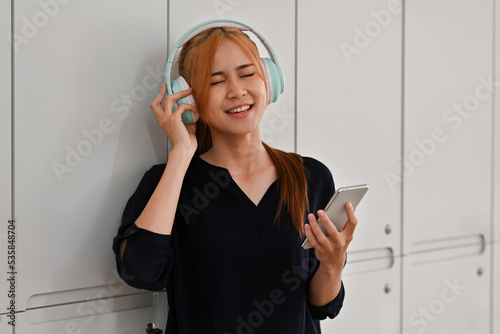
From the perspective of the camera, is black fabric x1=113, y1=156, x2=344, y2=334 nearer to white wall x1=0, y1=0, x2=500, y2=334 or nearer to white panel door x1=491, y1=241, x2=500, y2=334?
white wall x1=0, y1=0, x2=500, y2=334

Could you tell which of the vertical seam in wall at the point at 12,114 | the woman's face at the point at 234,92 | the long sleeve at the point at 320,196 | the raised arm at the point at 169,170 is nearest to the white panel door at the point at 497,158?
the long sleeve at the point at 320,196

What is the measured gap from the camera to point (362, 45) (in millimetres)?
1543

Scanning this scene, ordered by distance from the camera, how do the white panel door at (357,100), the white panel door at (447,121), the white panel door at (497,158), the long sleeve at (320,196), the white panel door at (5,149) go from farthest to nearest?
the white panel door at (497,158) < the white panel door at (447,121) < the white panel door at (357,100) < the long sleeve at (320,196) < the white panel door at (5,149)

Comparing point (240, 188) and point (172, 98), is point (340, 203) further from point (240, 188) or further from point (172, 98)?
point (172, 98)

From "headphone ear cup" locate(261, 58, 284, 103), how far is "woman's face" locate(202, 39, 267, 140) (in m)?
0.03

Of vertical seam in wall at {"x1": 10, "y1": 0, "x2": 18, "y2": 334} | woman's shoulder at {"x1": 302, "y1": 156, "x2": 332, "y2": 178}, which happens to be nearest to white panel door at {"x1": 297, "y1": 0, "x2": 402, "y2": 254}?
woman's shoulder at {"x1": 302, "y1": 156, "x2": 332, "y2": 178}

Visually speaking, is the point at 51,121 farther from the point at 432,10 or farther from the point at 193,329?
the point at 432,10

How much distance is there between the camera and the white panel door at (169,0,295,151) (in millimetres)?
1312

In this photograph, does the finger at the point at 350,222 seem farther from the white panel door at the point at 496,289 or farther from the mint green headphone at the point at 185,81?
the white panel door at the point at 496,289

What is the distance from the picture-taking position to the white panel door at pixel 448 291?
1686 mm

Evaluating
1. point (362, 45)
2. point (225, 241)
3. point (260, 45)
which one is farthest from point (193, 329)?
point (362, 45)

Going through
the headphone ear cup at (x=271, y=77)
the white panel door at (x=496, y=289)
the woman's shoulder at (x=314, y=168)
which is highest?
the headphone ear cup at (x=271, y=77)

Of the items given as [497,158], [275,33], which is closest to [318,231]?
[275,33]

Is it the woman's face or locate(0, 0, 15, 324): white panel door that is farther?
the woman's face
